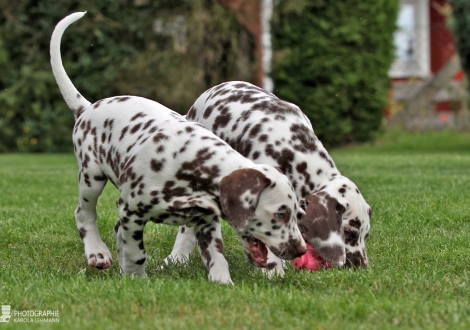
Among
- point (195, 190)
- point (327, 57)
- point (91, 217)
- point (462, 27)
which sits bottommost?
point (91, 217)

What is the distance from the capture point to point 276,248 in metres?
4.15

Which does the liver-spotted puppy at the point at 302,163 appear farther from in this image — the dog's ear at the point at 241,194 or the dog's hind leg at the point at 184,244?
the dog's ear at the point at 241,194

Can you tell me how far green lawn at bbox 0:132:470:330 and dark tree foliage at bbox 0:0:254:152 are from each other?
7393 mm

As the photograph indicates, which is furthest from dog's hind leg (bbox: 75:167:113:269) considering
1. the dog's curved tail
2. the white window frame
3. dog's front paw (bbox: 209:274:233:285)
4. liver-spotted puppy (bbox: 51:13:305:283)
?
the white window frame

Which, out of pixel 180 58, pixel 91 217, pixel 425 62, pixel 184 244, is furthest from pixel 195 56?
pixel 91 217

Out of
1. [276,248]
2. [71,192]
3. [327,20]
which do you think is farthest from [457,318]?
[327,20]

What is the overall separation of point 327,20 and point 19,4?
612 cm

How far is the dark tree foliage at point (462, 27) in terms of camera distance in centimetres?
1359

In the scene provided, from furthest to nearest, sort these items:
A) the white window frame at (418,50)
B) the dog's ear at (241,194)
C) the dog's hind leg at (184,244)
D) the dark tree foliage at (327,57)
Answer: the white window frame at (418,50) < the dark tree foliage at (327,57) < the dog's hind leg at (184,244) < the dog's ear at (241,194)

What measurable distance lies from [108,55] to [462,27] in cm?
673

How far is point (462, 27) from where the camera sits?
45.2 ft

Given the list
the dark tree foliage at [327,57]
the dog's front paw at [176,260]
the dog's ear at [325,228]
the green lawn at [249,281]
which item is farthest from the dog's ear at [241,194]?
the dark tree foliage at [327,57]

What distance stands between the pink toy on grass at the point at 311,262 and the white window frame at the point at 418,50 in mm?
15533

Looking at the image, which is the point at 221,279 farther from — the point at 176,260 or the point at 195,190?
the point at 176,260
